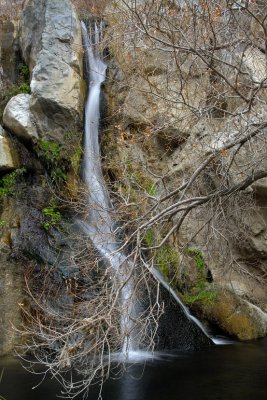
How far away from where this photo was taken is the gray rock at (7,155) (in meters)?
11.0

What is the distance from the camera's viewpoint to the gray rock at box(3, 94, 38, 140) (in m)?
11.4

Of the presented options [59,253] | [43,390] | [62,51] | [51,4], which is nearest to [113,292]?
[43,390]

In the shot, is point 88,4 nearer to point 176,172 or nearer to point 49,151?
point 49,151

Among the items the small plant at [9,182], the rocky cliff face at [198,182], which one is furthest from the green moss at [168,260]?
the small plant at [9,182]

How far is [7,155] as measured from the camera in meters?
11.1

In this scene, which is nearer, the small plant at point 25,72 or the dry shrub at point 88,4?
the small plant at point 25,72

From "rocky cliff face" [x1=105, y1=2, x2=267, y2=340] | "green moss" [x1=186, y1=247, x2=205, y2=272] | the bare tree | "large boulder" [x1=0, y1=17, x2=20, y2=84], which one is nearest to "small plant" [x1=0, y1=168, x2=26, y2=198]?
"rocky cliff face" [x1=105, y1=2, x2=267, y2=340]

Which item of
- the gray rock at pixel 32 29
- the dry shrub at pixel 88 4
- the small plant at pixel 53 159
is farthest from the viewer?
the dry shrub at pixel 88 4

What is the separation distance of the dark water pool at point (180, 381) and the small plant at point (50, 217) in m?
2.88

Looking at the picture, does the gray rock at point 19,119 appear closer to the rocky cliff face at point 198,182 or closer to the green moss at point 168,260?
the rocky cliff face at point 198,182

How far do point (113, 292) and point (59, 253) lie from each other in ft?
15.0

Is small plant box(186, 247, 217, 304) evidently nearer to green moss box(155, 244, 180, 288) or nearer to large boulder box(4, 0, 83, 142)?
green moss box(155, 244, 180, 288)

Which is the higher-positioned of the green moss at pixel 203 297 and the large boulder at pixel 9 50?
the large boulder at pixel 9 50

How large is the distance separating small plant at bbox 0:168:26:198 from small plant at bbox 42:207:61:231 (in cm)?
102
